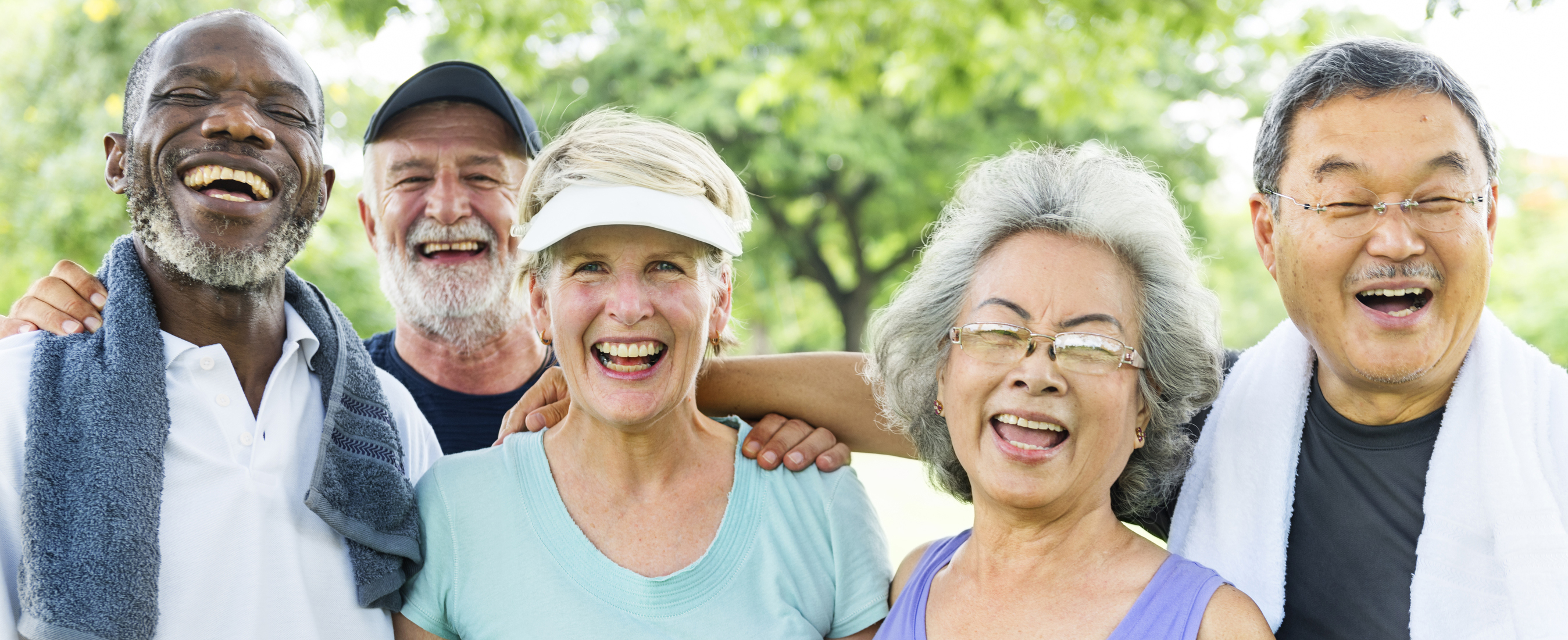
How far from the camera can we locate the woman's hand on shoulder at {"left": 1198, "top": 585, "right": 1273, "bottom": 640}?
2012 mm

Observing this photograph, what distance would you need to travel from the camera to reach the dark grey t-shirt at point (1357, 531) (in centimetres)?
231

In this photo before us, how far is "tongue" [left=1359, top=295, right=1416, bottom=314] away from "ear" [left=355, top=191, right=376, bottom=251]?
3.13 metres

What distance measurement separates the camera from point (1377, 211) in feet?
7.37

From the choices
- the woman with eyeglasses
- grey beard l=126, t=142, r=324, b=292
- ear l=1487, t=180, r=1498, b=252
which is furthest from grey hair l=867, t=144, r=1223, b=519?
grey beard l=126, t=142, r=324, b=292

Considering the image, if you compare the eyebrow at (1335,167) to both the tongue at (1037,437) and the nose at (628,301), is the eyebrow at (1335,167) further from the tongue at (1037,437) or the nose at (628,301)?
the nose at (628,301)

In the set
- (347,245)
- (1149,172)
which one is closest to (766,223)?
(347,245)

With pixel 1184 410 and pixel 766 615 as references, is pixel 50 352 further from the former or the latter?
pixel 1184 410

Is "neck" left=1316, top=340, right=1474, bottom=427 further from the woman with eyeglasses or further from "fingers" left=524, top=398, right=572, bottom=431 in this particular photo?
"fingers" left=524, top=398, right=572, bottom=431

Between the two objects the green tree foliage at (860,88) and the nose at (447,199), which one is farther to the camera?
the green tree foliage at (860,88)

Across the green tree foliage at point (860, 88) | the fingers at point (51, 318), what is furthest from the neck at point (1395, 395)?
the fingers at point (51, 318)

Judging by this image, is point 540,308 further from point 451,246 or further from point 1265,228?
point 1265,228

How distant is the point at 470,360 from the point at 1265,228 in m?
2.52

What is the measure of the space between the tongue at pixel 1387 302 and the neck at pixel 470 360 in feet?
8.47

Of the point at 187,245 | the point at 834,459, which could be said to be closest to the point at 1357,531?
the point at 834,459
